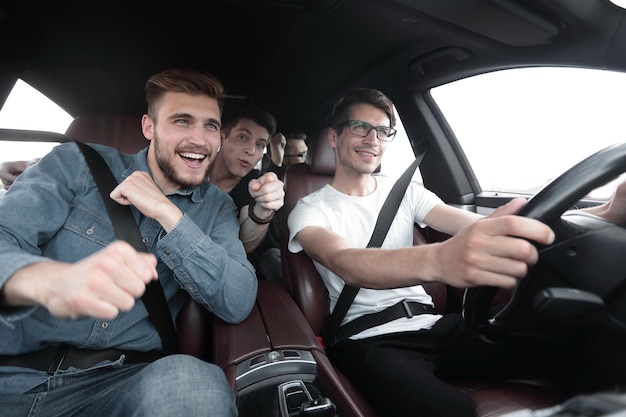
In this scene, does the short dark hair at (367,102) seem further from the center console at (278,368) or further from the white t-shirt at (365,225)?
the center console at (278,368)

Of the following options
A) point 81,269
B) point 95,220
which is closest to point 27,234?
point 95,220

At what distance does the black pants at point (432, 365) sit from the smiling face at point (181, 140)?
895 mm

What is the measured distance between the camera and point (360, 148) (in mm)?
1761

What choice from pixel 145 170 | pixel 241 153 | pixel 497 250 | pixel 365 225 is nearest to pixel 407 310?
pixel 365 225

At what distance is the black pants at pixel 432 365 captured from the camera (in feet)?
3.33

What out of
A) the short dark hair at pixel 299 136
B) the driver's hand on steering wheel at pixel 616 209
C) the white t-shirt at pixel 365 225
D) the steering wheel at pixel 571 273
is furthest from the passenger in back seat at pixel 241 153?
the driver's hand on steering wheel at pixel 616 209

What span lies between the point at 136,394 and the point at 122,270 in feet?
1.63

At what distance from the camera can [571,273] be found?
0.80 m

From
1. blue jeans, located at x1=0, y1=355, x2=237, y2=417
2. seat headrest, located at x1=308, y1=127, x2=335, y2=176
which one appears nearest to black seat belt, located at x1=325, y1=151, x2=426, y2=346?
seat headrest, located at x1=308, y1=127, x2=335, y2=176

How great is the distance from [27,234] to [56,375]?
1.32 feet

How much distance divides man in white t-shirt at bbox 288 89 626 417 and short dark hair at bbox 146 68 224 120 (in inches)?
24.8

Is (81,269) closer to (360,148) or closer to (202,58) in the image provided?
(360,148)

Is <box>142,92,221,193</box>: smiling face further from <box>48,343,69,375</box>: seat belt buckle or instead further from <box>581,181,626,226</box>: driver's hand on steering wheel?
<box>581,181,626,226</box>: driver's hand on steering wheel

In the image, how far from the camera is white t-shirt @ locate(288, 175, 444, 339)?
1480mm
